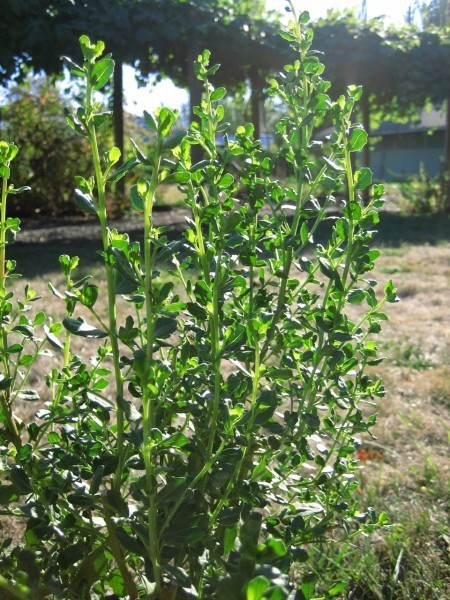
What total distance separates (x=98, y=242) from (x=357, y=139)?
22.2ft

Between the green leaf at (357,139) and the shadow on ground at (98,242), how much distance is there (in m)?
3.42

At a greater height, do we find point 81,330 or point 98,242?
point 81,330

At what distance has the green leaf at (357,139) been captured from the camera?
105 cm

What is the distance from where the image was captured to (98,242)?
7625mm

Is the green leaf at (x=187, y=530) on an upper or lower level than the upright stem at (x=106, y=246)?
lower

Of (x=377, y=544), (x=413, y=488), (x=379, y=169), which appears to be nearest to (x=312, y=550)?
(x=377, y=544)

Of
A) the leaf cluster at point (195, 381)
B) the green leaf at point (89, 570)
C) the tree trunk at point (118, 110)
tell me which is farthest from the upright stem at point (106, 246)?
the tree trunk at point (118, 110)

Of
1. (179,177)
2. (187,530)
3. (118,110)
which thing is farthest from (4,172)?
(118,110)

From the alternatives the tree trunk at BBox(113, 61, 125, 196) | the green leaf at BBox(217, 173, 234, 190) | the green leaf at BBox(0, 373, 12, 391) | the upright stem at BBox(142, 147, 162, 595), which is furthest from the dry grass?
the tree trunk at BBox(113, 61, 125, 196)

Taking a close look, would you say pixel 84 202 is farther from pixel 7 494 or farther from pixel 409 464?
pixel 409 464

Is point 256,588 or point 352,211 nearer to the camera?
point 256,588

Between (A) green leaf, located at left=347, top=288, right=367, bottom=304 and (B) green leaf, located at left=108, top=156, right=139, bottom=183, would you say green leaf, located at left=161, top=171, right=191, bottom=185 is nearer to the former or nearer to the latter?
(B) green leaf, located at left=108, top=156, right=139, bottom=183

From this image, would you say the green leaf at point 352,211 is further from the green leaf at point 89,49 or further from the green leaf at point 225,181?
the green leaf at point 89,49

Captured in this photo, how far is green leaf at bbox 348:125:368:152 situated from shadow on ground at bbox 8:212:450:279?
3420 mm
